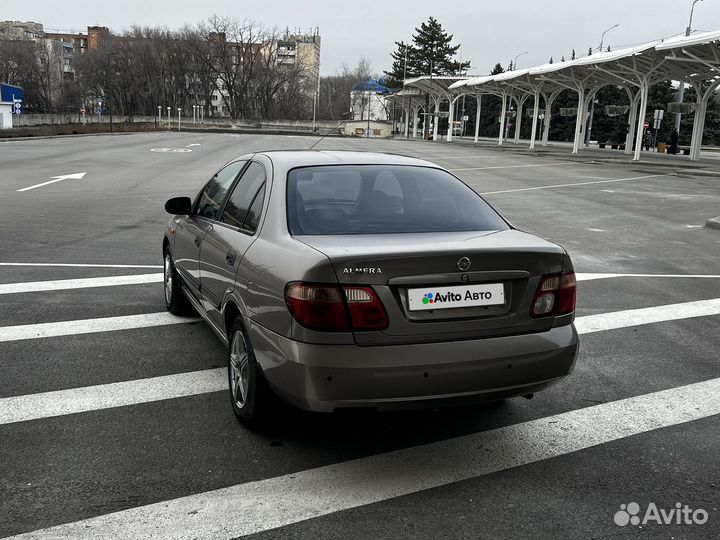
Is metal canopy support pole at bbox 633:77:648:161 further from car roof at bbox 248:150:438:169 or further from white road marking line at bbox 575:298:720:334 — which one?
car roof at bbox 248:150:438:169

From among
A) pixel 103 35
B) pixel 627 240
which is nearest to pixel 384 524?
pixel 627 240

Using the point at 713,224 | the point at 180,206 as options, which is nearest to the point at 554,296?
the point at 180,206

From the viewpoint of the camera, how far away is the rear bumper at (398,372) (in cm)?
352

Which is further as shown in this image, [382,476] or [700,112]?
[700,112]

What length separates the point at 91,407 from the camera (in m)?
4.62

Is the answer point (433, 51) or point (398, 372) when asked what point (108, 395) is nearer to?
point (398, 372)

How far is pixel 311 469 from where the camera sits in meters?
A: 3.81

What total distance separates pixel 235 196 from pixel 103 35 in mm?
144882

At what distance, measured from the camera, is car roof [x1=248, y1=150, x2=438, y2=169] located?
4746 millimetres

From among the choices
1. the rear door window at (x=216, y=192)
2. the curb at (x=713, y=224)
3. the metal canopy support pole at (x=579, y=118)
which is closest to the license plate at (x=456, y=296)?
the rear door window at (x=216, y=192)

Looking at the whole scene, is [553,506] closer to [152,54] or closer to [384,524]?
[384,524]

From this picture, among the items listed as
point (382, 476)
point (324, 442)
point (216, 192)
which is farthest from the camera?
point (216, 192)

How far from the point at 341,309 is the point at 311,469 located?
2.99 ft

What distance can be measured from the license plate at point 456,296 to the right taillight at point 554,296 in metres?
0.25
